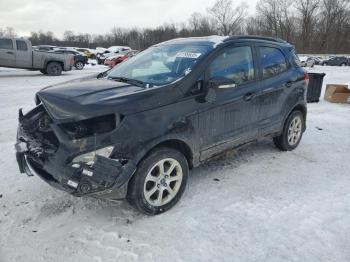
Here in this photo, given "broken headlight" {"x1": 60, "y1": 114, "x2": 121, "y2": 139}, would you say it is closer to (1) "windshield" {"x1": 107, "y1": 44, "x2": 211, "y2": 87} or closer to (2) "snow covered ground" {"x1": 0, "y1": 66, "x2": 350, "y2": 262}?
(1) "windshield" {"x1": 107, "y1": 44, "x2": 211, "y2": 87}

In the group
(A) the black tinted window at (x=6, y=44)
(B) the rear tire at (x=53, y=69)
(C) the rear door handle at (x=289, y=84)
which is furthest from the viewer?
(B) the rear tire at (x=53, y=69)

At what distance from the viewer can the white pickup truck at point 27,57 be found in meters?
16.1

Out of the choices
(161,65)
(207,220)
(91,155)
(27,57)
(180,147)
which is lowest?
(207,220)

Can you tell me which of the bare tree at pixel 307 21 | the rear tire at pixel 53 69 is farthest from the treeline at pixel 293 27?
the rear tire at pixel 53 69

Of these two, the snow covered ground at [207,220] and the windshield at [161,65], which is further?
the windshield at [161,65]

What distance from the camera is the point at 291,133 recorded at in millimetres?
5469

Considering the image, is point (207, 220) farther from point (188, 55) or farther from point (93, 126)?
point (188, 55)

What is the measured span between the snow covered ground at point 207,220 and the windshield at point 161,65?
1370mm

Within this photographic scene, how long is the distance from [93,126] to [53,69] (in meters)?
15.3

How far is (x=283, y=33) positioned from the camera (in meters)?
74.4

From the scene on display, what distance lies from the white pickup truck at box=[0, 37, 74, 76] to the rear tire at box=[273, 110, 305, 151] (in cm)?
1428

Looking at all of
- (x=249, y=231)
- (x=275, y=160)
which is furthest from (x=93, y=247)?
(x=275, y=160)

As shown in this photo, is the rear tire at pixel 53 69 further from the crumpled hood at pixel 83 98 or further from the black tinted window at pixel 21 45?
the crumpled hood at pixel 83 98

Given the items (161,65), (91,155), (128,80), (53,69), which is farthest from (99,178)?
(53,69)
